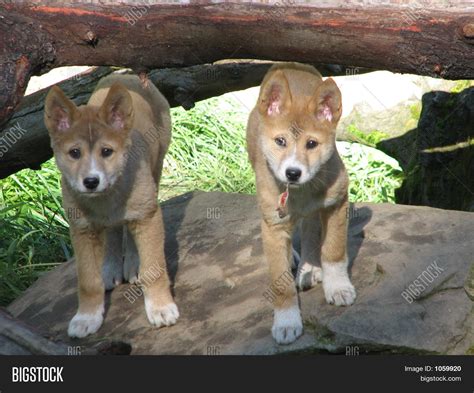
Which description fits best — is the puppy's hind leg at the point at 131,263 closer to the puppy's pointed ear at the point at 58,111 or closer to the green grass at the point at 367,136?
the puppy's pointed ear at the point at 58,111

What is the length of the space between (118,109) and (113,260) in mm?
1508

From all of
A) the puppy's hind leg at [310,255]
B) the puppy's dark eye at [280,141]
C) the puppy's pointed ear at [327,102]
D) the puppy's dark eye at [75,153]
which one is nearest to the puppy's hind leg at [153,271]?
the puppy's dark eye at [75,153]

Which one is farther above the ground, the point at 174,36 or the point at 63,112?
the point at 174,36

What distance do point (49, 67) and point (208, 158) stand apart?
4969mm

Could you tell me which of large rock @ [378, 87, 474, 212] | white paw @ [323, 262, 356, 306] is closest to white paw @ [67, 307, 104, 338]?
white paw @ [323, 262, 356, 306]

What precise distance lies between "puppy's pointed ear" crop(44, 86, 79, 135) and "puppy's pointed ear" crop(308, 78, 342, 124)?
5.60ft

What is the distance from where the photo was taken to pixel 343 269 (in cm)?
610

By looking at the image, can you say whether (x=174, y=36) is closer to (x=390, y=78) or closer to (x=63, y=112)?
(x=63, y=112)

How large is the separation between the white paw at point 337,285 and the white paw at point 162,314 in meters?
1.14

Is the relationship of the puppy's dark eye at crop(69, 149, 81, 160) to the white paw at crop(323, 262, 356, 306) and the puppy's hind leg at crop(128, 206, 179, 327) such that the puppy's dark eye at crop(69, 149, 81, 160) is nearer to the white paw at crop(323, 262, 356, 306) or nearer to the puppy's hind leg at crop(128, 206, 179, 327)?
the puppy's hind leg at crop(128, 206, 179, 327)

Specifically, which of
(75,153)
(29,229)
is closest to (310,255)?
(75,153)

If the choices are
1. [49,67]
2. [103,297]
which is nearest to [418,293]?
[103,297]

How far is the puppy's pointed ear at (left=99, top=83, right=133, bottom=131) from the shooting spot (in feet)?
20.1

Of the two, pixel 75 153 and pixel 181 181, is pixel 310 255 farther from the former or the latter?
pixel 181 181
